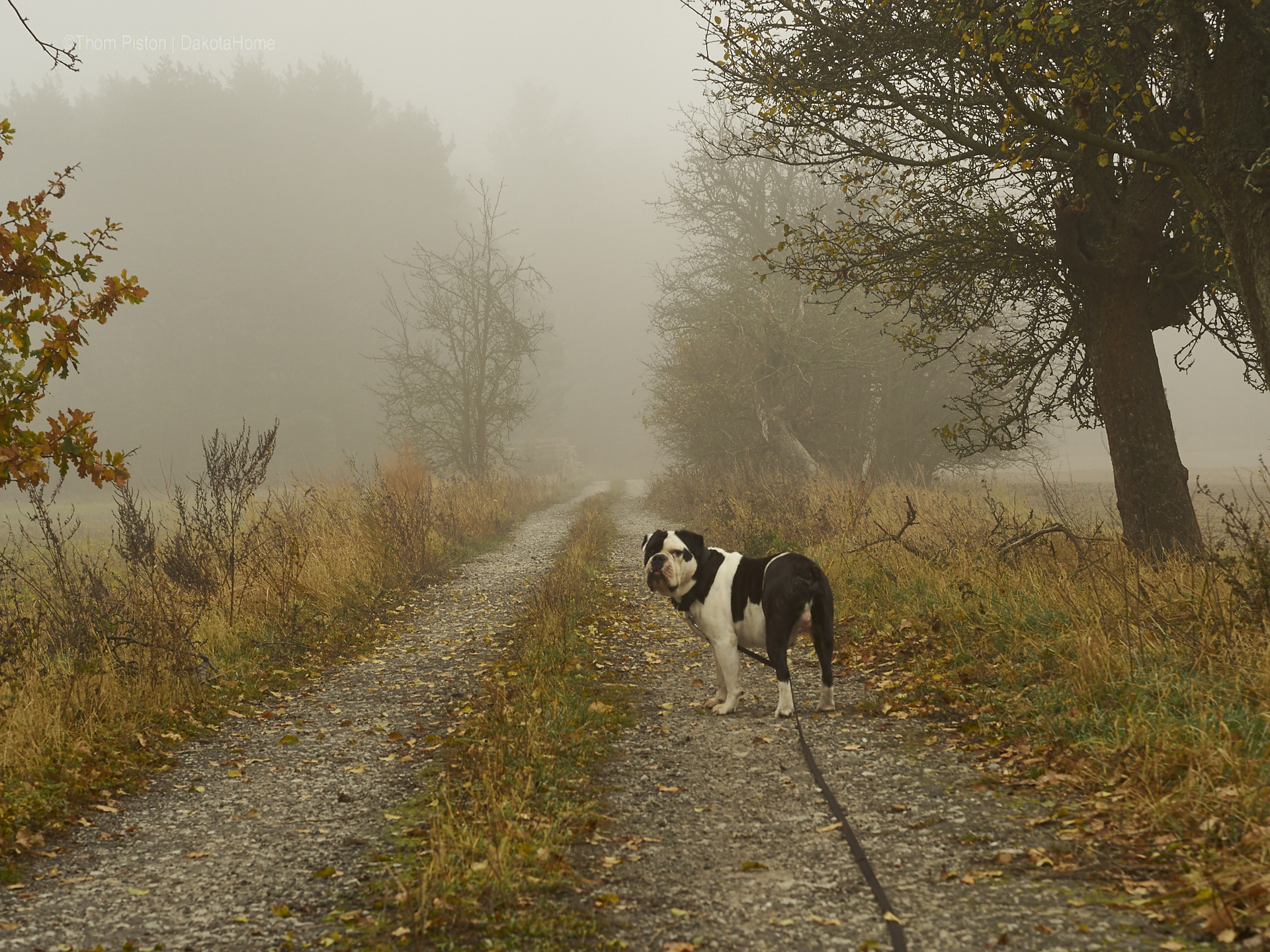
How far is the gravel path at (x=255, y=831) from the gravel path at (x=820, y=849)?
1419 millimetres

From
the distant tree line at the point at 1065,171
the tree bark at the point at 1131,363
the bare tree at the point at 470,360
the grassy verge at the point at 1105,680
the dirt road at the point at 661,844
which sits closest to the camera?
the dirt road at the point at 661,844

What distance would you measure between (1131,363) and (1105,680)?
15.3ft

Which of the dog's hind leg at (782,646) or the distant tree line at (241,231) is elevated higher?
the distant tree line at (241,231)

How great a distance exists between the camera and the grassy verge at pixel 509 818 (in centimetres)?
337

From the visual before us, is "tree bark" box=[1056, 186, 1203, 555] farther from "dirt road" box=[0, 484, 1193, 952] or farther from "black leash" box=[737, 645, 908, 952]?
"black leash" box=[737, 645, 908, 952]

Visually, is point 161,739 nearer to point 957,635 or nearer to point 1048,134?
point 957,635

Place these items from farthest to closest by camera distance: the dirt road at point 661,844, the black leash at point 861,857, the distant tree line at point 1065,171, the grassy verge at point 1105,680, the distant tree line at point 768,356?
1. the distant tree line at point 768,356
2. the distant tree line at point 1065,171
3. the grassy verge at point 1105,680
4. the dirt road at point 661,844
5. the black leash at point 861,857

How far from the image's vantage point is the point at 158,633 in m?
7.26

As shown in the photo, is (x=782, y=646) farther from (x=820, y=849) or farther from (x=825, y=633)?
(x=820, y=849)

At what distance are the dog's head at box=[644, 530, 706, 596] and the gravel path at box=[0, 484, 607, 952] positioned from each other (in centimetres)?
217

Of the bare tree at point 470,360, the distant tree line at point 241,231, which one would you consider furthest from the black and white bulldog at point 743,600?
the distant tree line at point 241,231

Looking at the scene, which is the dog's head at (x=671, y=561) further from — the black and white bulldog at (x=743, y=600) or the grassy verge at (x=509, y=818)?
the grassy verge at (x=509, y=818)

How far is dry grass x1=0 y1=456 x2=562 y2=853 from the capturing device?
5297mm

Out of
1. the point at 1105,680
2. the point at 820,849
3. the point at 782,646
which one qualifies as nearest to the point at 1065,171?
the point at 1105,680
